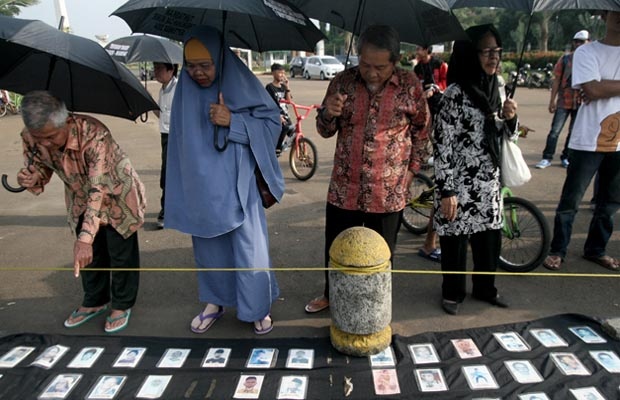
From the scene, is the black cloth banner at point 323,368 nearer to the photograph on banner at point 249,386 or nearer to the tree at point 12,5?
the photograph on banner at point 249,386

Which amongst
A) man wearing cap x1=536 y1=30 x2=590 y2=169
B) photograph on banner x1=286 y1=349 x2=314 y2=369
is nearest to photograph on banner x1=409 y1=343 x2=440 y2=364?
photograph on banner x1=286 y1=349 x2=314 y2=369

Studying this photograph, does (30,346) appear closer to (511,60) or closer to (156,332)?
(156,332)

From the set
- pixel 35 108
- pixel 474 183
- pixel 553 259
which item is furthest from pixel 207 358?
pixel 553 259

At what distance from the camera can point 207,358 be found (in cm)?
273

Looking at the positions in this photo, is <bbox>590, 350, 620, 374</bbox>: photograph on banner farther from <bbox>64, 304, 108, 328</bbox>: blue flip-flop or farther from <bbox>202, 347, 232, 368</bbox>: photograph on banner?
<bbox>64, 304, 108, 328</bbox>: blue flip-flop

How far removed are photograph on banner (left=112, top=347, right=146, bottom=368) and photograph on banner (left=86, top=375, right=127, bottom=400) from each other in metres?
0.10

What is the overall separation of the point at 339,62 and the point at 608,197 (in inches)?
1102

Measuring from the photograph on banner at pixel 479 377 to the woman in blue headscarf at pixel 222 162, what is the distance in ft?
4.22

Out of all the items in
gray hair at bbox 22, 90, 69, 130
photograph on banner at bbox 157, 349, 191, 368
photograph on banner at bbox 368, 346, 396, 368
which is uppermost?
gray hair at bbox 22, 90, 69, 130

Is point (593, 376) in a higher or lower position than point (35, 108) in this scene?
lower

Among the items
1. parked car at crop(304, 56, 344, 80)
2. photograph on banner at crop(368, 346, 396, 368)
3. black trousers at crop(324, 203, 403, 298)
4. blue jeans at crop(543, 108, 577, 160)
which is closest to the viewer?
photograph on banner at crop(368, 346, 396, 368)

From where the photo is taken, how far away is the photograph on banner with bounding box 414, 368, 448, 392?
8.04ft

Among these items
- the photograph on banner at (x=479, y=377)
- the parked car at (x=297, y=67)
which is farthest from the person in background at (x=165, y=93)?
the parked car at (x=297, y=67)

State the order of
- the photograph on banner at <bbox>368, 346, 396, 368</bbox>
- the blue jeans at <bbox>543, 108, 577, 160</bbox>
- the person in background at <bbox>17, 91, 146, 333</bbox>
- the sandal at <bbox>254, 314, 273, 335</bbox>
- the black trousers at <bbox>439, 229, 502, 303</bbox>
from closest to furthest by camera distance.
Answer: the person in background at <bbox>17, 91, 146, 333</bbox> → the photograph on banner at <bbox>368, 346, 396, 368</bbox> → the sandal at <bbox>254, 314, 273, 335</bbox> → the black trousers at <bbox>439, 229, 502, 303</bbox> → the blue jeans at <bbox>543, 108, 577, 160</bbox>
